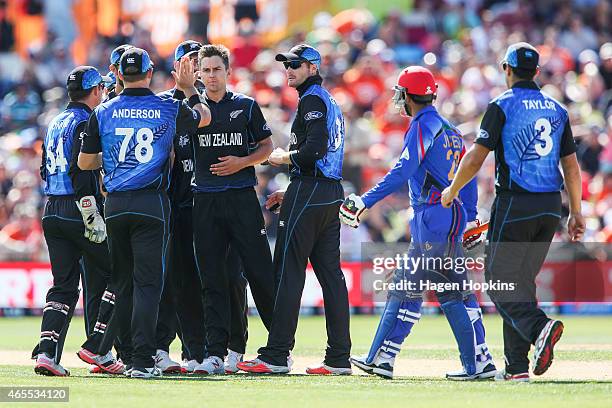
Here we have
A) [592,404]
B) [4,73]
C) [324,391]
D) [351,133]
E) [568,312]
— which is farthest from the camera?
[4,73]

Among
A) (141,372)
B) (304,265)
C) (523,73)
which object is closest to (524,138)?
(523,73)

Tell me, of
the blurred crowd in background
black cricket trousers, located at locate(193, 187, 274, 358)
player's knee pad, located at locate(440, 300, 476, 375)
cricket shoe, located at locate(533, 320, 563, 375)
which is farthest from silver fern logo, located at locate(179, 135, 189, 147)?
the blurred crowd in background

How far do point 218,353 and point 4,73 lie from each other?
16271 mm

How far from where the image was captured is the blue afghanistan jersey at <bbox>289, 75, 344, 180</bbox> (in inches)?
451

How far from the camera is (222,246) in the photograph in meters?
11.8

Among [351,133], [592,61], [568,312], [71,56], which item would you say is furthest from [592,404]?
[71,56]

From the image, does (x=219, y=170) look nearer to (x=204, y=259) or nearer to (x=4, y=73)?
(x=204, y=259)

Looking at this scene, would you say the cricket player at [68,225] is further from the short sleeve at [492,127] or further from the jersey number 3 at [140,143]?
the short sleeve at [492,127]

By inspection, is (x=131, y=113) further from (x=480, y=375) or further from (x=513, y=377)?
(x=513, y=377)

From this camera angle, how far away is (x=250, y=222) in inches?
461

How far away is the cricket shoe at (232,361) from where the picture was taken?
11.9 metres

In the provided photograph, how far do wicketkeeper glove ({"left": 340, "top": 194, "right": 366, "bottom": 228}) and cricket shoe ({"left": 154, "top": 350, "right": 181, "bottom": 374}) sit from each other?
7.23ft

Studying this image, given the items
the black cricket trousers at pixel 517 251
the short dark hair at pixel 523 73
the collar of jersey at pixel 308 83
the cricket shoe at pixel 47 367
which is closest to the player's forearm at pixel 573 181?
the black cricket trousers at pixel 517 251

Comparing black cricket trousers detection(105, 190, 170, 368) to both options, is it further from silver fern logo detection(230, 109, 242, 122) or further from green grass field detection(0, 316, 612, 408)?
silver fern logo detection(230, 109, 242, 122)
